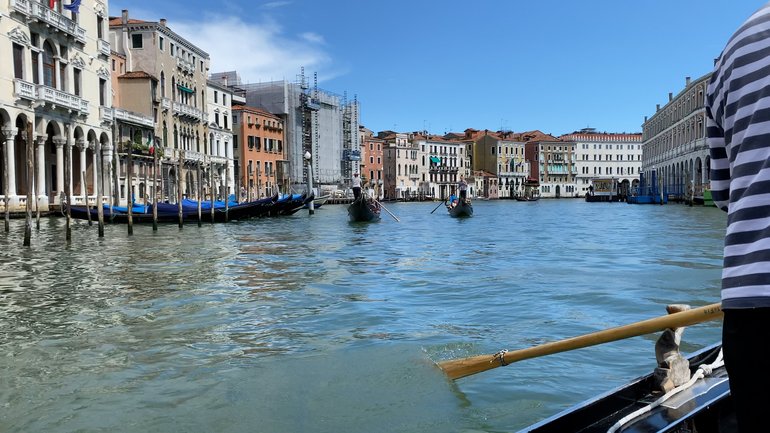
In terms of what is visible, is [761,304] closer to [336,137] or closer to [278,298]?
[278,298]

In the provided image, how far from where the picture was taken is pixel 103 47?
25.4 metres

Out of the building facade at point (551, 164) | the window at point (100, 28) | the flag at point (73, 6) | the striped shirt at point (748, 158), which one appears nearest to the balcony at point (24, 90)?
the flag at point (73, 6)

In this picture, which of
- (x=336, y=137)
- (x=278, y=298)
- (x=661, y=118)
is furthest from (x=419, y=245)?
(x=661, y=118)

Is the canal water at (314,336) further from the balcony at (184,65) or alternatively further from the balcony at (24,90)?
the balcony at (184,65)

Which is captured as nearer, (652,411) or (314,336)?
(652,411)

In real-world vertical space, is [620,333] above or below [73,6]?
below

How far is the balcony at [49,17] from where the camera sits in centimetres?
1930

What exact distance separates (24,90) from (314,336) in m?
18.0

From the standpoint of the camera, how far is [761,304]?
108cm

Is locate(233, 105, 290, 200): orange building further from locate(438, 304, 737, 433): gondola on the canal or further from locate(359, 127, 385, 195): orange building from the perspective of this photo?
locate(438, 304, 737, 433): gondola on the canal

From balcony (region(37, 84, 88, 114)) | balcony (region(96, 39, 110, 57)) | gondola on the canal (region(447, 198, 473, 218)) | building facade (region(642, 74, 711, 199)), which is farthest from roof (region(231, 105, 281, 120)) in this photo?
building facade (region(642, 74, 711, 199))

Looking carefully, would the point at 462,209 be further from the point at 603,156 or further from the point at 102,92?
the point at 603,156

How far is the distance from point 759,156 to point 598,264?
8.38m

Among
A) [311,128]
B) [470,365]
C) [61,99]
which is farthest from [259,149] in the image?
[470,365]
